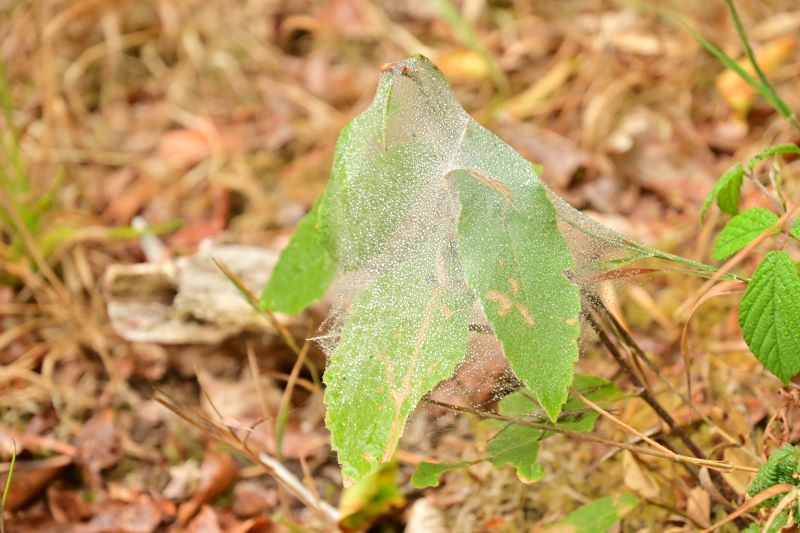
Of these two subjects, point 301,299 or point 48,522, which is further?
point 48,522

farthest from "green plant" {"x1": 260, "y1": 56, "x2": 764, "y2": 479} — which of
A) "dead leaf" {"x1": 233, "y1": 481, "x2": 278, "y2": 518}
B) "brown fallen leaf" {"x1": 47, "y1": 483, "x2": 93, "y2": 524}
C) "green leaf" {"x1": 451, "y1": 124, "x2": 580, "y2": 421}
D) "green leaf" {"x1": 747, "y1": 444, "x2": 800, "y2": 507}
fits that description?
"brown fallen leaf" {"x1": 47, "y1": 483, "x2": 93, "y2": 524}

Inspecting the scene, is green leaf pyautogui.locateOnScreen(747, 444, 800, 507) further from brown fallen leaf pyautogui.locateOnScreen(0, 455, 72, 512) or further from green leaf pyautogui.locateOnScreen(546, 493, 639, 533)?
brown fallen leaf pyautogui.locateOnScreen(0, 455, 72, 512)

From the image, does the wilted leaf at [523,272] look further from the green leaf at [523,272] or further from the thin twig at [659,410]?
the thin twig at [659,410]

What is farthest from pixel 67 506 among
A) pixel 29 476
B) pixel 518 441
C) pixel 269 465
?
pixel 518 441

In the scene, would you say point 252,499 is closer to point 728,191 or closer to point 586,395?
point 586,395

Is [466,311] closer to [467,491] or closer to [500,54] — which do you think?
[467,491]

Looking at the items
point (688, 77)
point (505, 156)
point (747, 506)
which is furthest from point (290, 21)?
point (747, 506)

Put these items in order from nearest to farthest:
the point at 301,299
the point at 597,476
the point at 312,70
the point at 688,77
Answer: the point at 301,299, the point at 597,476, the point at 688,77, the point at 312,70
